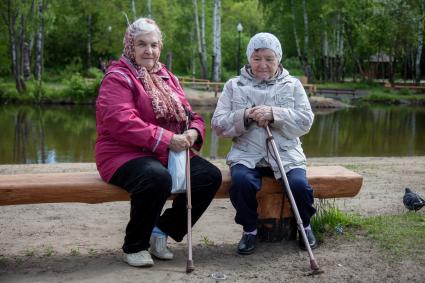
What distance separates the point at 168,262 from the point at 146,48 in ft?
4.65

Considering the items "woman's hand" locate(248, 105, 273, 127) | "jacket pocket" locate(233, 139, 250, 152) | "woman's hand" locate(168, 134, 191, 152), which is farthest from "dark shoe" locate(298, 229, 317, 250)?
"woman's hand" locate(168, 134, 191, 152)

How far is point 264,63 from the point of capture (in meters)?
4.06

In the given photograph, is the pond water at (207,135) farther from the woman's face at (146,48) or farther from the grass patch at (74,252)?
the woman's face at (146,48)

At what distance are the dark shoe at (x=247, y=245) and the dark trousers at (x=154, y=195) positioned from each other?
1.26ft

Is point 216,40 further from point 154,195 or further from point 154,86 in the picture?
point 154,195

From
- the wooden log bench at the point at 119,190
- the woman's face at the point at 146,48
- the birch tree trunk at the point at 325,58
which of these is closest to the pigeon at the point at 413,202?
the wooden log bench at the point at 119,190

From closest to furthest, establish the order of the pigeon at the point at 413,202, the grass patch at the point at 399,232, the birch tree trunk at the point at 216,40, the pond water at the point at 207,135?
the grass patch at the point at 399,232
the pigeon at the point at 413,202
the pond water at the point at 207,135
the birch tree trunk at the point at 216,40

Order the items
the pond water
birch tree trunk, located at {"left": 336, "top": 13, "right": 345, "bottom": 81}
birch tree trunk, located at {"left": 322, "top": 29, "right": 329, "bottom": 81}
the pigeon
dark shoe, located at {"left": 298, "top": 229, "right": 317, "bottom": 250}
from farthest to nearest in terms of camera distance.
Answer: birch tree trunk, located at {"left": 322, "top": 29, "right": 329, "bottom": 81} < birch tree trunk, located at {"left": 336, "top": 13, "right": 345, "bottom": 81} < the pond water < the pigeon < dark shoe, located at {"left": 298, "top": 229, "right": 317, "bottom": 250}

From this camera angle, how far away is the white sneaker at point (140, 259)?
3.68 meters

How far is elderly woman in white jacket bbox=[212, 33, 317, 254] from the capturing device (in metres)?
3.91

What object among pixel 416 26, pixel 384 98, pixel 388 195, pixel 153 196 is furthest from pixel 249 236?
pixel 416 26

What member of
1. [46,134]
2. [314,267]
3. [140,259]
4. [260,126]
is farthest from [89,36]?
[314,267]

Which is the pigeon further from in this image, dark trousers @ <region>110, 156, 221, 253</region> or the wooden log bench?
dark trousers @ <region>110, 156, 221, 253</region>

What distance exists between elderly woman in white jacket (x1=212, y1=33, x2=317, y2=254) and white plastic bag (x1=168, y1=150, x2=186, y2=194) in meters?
0.35
